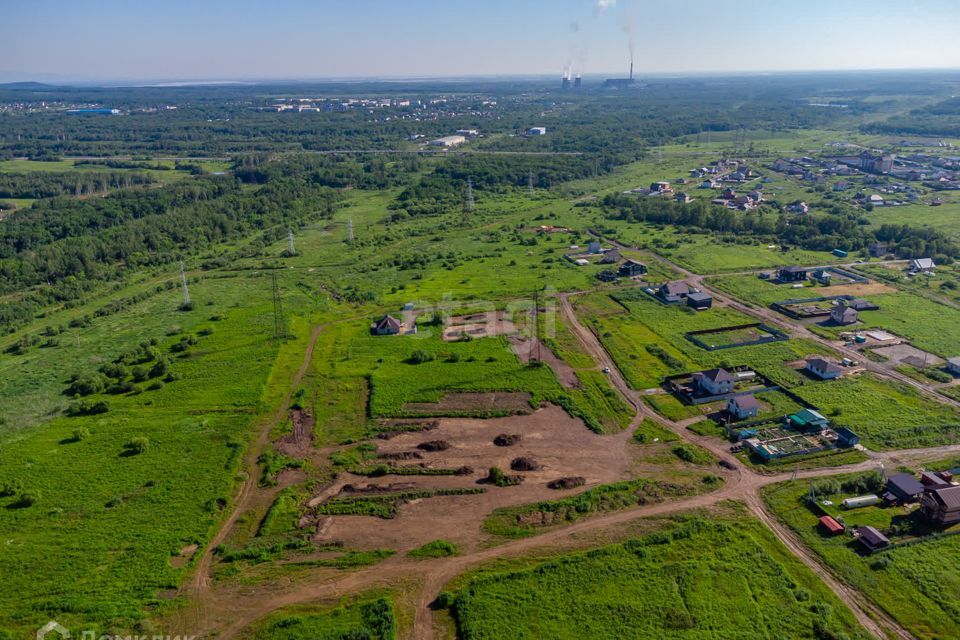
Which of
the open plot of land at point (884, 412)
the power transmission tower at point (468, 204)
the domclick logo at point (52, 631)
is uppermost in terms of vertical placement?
the power transmission tower at point (468, 204)

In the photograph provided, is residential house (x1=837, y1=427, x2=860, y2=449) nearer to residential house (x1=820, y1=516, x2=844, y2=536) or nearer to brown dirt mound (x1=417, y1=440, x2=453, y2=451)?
residential house (x1=820, y1=516, x2=844, y2=536)

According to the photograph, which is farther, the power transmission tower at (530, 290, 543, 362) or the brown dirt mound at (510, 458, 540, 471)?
the power transmission tower at (530, 290, 543, 362)

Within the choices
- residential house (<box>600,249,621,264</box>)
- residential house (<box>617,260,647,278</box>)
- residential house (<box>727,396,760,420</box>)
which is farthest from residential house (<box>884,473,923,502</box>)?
residential house (<box>600,249,621,264</box>)

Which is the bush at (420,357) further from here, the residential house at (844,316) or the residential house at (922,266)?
the residential house at (922,266)

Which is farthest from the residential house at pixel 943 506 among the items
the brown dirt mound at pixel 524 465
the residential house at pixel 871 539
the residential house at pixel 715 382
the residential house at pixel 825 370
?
the brown dirt mound at pixel 524 465

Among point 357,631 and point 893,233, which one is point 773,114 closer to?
point 893,233

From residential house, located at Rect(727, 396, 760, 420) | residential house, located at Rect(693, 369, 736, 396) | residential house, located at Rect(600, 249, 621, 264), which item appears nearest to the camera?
residential house, located at Rect(727, 396, 760, 420)

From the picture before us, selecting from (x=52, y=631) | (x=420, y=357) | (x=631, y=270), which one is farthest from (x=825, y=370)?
(x=52, y=631)
